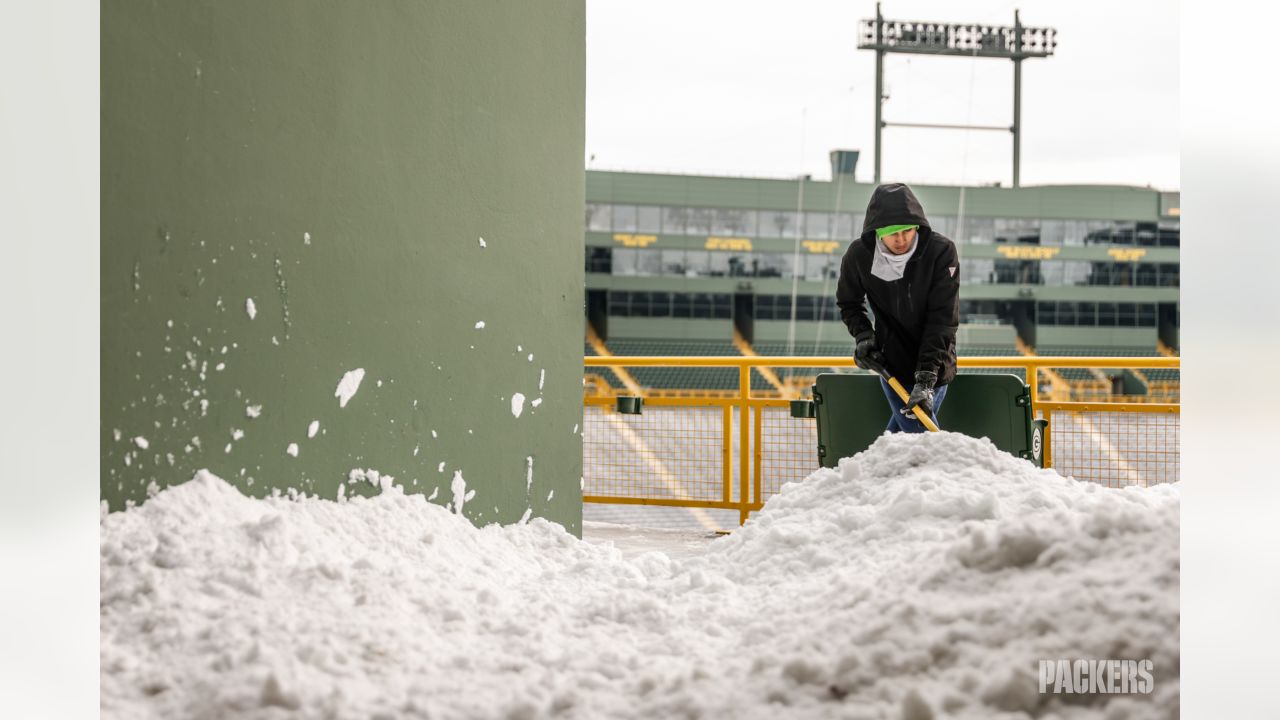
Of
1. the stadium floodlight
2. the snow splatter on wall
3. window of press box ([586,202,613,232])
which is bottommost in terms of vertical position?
the snow splatter on wall

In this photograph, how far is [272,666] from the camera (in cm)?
207

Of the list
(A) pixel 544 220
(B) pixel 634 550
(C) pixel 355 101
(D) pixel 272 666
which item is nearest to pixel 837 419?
(B) pixel 634 550

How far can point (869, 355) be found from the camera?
4.71m

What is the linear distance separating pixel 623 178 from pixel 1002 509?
31324 mm

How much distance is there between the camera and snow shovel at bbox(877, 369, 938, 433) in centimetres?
440

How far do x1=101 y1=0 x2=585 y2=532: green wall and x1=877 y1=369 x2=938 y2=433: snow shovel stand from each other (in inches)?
59.7

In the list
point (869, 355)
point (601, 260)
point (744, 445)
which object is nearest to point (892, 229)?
point (869, 355)

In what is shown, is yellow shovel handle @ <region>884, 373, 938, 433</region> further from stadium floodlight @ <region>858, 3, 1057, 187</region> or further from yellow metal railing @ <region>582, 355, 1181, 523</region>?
stadium floodlight @ <region>858, 3, 1057, 187</region>

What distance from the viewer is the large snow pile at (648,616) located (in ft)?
6.29

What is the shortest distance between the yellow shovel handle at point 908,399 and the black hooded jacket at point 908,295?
130 millimetres

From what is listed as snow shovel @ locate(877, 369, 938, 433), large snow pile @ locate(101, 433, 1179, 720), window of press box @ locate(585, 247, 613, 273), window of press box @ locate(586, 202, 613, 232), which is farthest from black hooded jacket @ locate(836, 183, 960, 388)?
window of press box @ locate(586, 202, 613, 232)

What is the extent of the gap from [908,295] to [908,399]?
0.57 meters

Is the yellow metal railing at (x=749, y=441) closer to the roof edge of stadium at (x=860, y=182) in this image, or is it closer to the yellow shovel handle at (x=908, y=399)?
the yellow shovel handle at (x=908, y=399)
